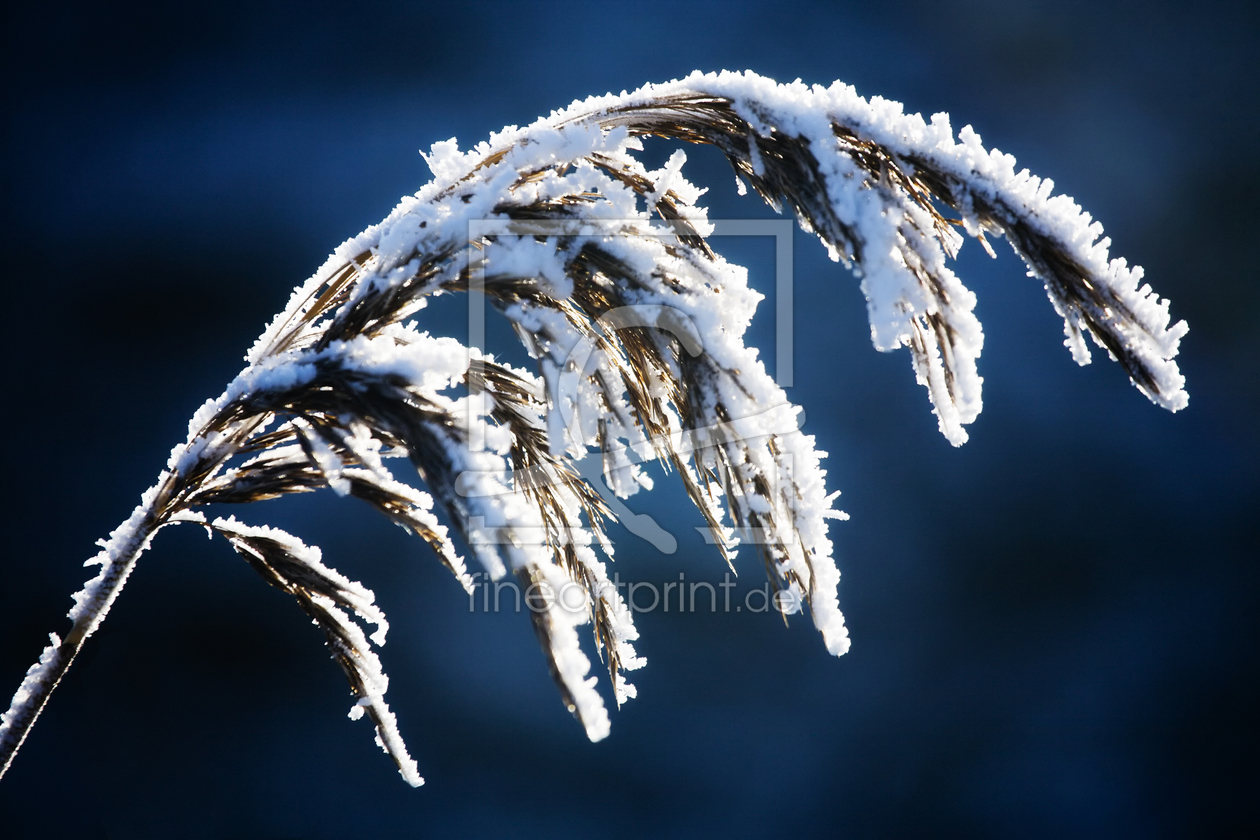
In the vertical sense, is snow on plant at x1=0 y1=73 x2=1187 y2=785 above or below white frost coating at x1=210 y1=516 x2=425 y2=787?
above

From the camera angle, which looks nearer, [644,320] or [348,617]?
[644,320]

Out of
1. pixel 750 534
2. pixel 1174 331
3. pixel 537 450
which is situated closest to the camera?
pixel 1174 331

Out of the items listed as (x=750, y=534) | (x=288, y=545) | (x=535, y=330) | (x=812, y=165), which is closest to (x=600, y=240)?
(x=535, y=330)

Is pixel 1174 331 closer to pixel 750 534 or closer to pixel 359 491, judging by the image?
pixel 750 534

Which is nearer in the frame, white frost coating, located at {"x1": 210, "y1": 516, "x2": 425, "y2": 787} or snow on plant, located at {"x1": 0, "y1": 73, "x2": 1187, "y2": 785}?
snow on plant, located at {"x1": 0, "y1": 73, "x2": 1187, "y2": 785}

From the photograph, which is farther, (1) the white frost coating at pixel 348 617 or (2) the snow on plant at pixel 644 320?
(1) the white frost coating at pixel 348 617

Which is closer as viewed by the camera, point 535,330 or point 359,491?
point 535,330

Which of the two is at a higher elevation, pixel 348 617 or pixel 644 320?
pixel 644 320

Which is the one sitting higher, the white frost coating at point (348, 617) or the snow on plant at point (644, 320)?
the snow on plant at point (644, 320)
